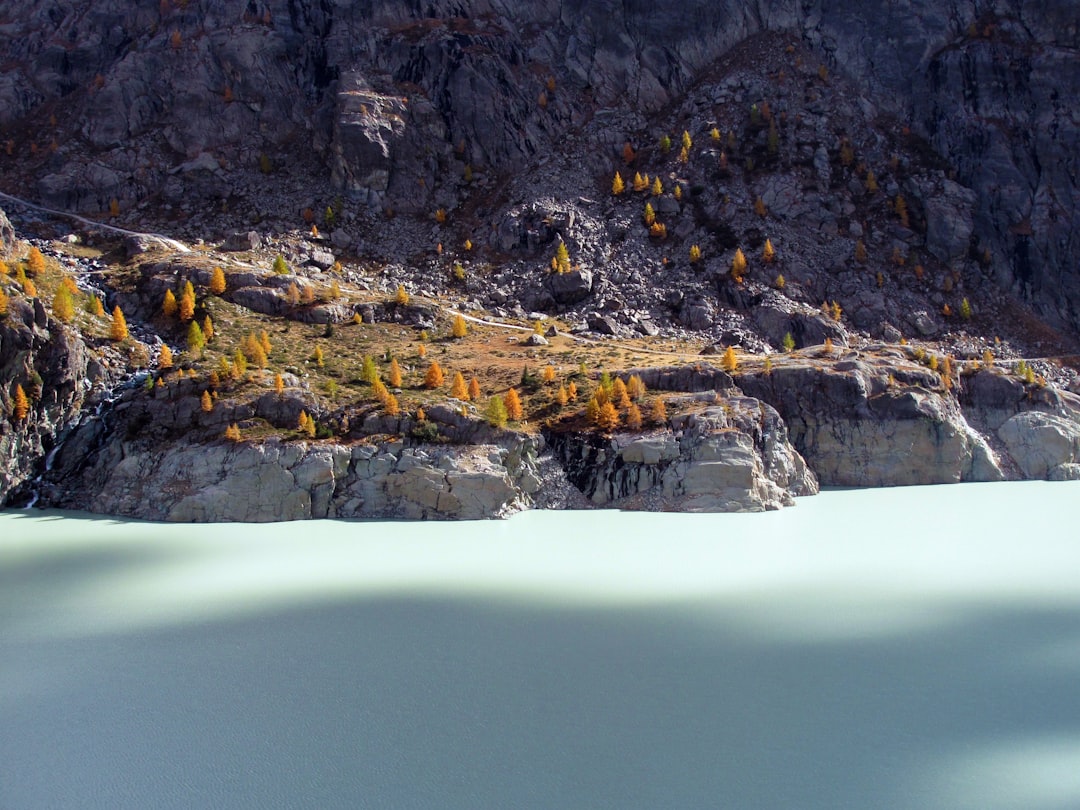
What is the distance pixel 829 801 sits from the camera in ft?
48.5

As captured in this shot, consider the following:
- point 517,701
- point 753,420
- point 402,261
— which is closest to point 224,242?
point 402,261

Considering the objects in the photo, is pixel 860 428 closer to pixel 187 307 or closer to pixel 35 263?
pixel 187 307

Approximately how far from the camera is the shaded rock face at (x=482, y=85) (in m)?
102

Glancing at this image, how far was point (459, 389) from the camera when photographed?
57438 mm

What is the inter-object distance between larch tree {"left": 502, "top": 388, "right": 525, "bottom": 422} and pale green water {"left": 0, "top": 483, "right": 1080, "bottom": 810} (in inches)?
674

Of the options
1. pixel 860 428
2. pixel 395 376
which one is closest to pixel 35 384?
pixel 395 376

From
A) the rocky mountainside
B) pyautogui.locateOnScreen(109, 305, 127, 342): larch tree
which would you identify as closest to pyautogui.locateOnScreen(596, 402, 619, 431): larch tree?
the rocky mountainside

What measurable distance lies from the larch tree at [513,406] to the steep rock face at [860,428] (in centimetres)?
1857

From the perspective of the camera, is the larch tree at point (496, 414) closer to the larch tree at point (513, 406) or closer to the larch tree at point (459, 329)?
the larch tree at point (513, 406)

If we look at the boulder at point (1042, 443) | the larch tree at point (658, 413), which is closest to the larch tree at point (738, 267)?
the boulder at point (1042, 443)

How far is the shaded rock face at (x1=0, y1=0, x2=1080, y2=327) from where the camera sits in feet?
335

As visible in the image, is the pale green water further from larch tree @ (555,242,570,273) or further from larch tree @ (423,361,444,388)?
larch tree @ (555,242,570,273)

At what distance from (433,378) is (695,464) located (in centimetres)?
2119

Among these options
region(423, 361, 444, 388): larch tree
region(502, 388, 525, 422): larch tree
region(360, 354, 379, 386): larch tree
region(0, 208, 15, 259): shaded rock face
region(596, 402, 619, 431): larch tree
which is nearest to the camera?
region(596, 402, 619, 431): larch tree
